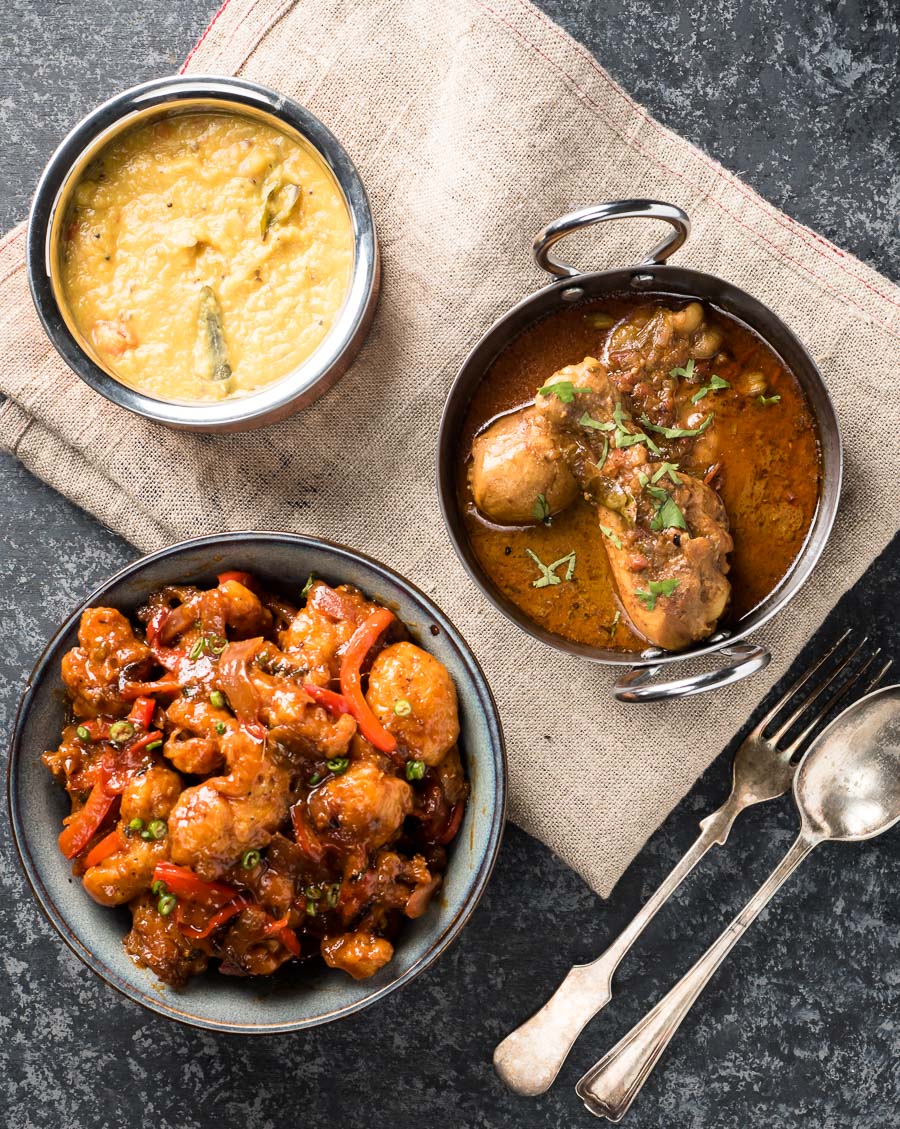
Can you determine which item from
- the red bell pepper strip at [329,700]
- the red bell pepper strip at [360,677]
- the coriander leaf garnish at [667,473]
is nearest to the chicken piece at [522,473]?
the coriander leaf garnish at [667,473]

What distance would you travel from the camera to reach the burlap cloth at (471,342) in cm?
301

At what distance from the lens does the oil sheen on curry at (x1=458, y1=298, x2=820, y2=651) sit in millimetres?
2650

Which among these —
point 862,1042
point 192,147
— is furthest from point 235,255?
point 862,1042

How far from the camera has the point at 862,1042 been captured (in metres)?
3.20

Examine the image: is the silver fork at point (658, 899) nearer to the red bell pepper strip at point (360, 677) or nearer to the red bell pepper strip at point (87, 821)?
the red bell pepper strip at point (360, 677)

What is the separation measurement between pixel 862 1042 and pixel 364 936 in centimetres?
184

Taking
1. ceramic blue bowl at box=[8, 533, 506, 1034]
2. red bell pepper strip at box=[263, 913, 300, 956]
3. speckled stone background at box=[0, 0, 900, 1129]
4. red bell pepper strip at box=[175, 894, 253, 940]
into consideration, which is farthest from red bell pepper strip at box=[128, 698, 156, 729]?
speckled stone background at box=[0, 0, 900, 1129]

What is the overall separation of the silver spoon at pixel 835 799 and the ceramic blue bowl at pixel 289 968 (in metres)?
1.03

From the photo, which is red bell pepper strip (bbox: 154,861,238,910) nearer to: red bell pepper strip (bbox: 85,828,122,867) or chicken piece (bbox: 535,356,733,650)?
red bell pepper strip (bbox: 85,828,122,867)

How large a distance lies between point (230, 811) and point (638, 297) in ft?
5.88

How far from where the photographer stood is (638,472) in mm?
2643

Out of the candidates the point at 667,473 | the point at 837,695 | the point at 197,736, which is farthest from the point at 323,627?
the point at 837,695

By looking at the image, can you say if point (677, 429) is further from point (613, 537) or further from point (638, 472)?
point (613, 537)

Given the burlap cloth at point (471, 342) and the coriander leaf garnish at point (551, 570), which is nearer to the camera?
the coriander leaf garnish at point (551, 570)
